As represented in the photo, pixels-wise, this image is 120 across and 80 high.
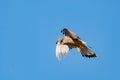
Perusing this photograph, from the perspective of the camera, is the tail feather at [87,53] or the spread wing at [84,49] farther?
the tail feather at [87,53]

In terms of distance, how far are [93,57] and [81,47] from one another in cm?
49

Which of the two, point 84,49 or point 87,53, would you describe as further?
point 84,49

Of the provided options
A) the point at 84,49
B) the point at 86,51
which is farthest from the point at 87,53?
the point at 84,49

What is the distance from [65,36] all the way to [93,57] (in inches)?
42.0

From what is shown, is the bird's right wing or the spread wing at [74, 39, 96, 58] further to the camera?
the bird's right wing

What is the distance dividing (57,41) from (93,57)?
1.21 metres

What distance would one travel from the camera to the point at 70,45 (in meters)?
106

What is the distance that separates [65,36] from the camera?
10600cm

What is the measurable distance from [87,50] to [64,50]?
0.98 metres

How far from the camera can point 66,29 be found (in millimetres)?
106250

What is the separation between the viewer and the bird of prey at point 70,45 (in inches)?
4149

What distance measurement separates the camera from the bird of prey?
346 feet

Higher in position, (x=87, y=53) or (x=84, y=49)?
(x=84, y=49)

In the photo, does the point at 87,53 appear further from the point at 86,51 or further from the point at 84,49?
the point at 84,49
